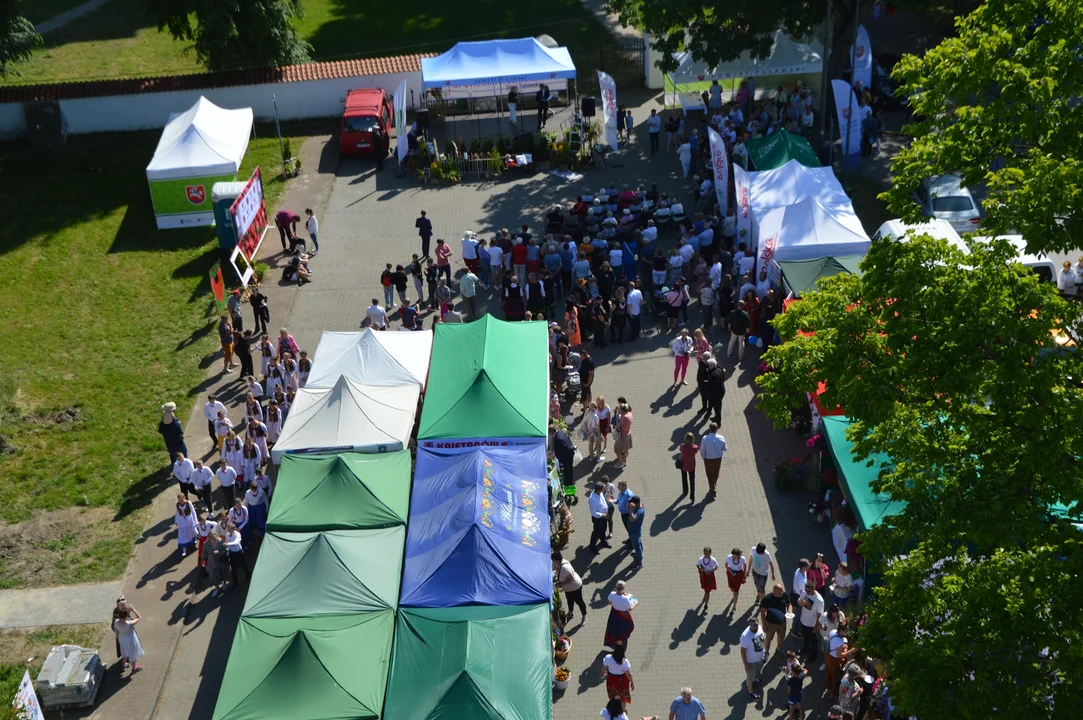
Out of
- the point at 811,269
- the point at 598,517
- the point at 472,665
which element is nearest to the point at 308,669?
the point at 472,665

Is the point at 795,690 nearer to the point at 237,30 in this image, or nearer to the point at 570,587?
the point at 570,587

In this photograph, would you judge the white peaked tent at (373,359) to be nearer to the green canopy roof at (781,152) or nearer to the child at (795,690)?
the child at (795,690)

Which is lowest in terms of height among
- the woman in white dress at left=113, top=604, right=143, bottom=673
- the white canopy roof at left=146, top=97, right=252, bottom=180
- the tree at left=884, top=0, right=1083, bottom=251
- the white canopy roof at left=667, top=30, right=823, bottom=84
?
the woman in white dress at left=113, top=604, right=143, bottom=673

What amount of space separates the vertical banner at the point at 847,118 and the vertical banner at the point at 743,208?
456cm

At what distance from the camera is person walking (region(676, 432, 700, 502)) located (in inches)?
675

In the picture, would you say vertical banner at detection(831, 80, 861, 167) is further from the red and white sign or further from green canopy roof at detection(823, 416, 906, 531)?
the red and white sign

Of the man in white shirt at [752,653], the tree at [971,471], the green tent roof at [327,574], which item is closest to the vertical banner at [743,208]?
the man in white shirt at [752,653]

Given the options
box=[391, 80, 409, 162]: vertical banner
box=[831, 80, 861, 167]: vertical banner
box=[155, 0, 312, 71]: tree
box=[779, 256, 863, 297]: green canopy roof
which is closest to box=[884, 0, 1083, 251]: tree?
box=[779, 256, 863, 297]: green canopy roof

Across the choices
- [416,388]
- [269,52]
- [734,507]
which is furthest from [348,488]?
[269,52]

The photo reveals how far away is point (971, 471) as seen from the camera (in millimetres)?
10383

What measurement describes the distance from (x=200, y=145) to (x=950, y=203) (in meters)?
17.9

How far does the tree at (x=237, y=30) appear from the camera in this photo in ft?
105

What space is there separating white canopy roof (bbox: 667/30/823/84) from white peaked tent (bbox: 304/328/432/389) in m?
14.1

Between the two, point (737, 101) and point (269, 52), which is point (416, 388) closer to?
point (737, 101)
